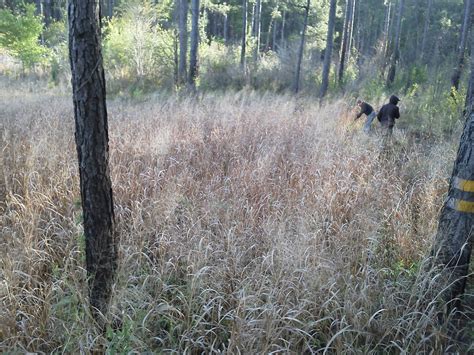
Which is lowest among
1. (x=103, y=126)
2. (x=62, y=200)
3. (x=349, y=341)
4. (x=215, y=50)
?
(x=349, y=341)

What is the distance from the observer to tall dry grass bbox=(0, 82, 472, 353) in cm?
245

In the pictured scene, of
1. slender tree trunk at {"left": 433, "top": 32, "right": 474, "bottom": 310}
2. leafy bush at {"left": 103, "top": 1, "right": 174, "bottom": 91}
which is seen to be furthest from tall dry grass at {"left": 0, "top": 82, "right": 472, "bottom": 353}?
leafy bush at {"left": 103, "top": 1, "right": 174, "bottom": 91}

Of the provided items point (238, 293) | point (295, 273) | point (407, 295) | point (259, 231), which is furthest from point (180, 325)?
point (407, 295)

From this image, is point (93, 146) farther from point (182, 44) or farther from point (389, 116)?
point (182, 44)

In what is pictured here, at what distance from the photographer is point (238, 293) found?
2764mm

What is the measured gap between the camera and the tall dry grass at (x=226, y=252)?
8.03 ft

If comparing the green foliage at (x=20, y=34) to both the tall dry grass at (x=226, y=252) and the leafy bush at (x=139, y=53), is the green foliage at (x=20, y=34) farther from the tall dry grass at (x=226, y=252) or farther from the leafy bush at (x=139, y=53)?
the tall dry grass at (x=226, y=252)

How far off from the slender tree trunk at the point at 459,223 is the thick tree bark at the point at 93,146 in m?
2.44

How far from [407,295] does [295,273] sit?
86cm

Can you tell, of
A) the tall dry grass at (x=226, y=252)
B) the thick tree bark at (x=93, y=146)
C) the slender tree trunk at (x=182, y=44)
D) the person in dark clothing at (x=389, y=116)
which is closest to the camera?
the thick tree bark at (x=93, y=146)

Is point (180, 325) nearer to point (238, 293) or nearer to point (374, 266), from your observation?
point (238, 293)

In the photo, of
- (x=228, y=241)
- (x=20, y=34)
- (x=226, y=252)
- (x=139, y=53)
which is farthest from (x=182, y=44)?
(x=226, y=252)

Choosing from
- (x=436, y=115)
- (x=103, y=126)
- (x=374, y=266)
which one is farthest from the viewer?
(x=436, y=115)

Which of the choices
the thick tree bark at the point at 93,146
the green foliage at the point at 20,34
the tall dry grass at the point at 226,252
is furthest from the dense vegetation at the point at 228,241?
the green foliage at the point at 20,34
